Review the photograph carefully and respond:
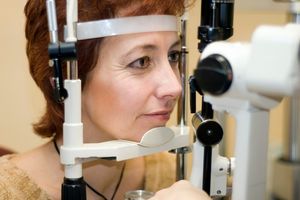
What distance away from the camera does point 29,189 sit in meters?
1.20

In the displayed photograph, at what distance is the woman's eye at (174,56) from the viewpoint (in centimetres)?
115

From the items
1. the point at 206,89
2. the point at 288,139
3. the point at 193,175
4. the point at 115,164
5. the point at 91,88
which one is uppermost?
the point at 206,89

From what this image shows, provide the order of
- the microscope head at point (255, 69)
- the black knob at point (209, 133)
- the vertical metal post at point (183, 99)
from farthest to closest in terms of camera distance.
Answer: the vertical metal post at point (183, 99)
the black knob at point (209, 133)
the microscope head at point (255, 69)

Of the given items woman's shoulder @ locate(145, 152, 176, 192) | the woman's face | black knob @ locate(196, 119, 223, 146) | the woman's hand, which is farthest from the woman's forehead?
woman's shoulder @ locate(145, 152, 176, 192)

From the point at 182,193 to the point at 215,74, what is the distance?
0.25 metres

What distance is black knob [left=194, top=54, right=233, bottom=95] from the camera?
Result: 2.08 ft

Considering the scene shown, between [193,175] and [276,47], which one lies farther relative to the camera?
[193,175]

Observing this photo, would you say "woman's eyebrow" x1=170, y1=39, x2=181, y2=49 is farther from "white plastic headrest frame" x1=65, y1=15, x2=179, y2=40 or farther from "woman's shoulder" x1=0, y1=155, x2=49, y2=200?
"woman's shoulder" x1=0, y1=155, x2=49, y2=200

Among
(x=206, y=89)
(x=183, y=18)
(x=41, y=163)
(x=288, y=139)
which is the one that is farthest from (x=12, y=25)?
(x=206, y=89)

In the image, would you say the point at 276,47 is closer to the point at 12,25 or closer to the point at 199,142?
the point at 199,142

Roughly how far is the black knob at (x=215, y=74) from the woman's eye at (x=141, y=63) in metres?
0.44

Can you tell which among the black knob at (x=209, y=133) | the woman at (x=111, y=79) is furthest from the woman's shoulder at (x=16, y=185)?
the black knob at (x=209, y=133)

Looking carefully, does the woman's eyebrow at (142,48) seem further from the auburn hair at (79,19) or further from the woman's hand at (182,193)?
the woman's hand at (182,193)

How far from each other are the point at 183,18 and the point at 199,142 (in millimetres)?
361
